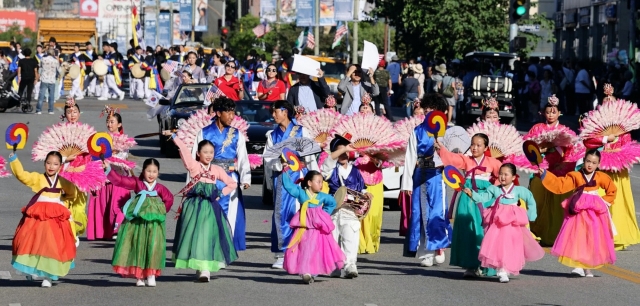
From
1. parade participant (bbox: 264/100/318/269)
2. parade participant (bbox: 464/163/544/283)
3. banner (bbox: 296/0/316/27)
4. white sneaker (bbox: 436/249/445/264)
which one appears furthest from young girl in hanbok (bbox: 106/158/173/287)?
banner (bbox: 296/0/316/27)

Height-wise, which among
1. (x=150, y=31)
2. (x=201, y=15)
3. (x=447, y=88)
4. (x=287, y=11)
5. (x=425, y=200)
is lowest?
(x=425, y=200)

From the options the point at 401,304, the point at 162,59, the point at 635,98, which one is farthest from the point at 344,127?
the point at 162,59

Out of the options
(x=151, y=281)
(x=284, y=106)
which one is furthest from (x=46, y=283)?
(x=284, y=106)

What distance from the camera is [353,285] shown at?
1157 cm

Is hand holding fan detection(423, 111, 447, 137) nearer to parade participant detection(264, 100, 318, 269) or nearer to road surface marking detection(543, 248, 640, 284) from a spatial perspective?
parade participant detection(264, 100, 318, 269)

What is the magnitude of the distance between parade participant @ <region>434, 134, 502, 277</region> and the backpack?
63.1 feet

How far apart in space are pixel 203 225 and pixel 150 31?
243 feet

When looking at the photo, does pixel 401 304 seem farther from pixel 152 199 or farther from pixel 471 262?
pixel 152 199

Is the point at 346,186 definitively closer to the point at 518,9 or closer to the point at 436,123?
the point at 436,123

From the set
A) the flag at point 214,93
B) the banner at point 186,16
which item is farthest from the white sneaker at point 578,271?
the banner at point 186,16

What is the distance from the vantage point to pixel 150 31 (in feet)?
277

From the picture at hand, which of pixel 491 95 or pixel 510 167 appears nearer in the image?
pixel 510 167

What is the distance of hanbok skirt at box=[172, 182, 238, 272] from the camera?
1132cm

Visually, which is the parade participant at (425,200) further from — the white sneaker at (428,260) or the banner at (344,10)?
the banner at (344,10)
